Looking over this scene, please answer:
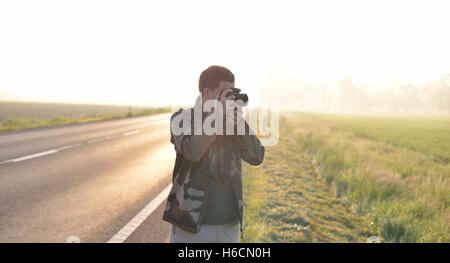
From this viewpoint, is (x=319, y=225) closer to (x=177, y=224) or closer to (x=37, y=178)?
(x=177, y=224)

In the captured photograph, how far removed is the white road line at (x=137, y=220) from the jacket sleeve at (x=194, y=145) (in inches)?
93.3

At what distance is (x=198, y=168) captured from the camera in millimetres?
1745

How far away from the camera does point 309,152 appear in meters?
10.9

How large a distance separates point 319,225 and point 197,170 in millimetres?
3053

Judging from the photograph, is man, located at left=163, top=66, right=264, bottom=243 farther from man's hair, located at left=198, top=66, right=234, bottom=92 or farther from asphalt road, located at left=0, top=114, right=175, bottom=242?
asphalt road, located at left=0, top=114, right=175, bottom=242

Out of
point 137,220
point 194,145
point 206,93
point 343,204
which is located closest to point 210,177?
point 194,145

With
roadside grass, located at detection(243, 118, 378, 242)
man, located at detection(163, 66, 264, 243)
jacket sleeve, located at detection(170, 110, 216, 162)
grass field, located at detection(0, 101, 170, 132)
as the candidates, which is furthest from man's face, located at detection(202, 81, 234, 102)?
grass field, located at detection(0, 101, 170, 132)

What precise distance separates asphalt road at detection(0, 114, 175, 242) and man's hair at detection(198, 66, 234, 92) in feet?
8.59

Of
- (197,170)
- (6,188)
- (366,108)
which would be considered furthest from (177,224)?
(366,108)

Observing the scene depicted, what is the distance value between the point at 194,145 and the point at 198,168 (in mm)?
209

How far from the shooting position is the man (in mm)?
1679

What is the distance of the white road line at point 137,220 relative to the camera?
139 inches

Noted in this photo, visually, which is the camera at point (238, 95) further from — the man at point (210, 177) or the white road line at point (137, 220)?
the white road line at point (137, 220)
